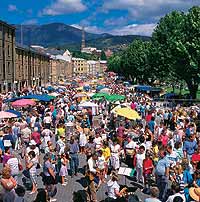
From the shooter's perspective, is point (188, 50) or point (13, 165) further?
point (188, 50)

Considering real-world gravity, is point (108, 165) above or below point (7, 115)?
below

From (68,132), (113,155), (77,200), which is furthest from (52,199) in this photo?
(68,132)

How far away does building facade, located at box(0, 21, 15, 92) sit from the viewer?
62219 mm

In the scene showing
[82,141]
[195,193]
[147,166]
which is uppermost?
[195,193]

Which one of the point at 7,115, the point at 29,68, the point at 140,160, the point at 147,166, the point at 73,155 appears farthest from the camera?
the point at 29,68

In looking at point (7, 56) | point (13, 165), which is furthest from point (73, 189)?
point (7, 56)

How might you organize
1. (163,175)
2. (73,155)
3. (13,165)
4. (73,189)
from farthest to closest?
1. (73,155)
2. (73,189)
3. (13,165)
4. (163,175)

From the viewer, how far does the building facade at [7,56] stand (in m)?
62.2

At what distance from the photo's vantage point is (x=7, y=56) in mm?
65125

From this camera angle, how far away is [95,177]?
1392cm

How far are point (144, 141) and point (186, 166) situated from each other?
502 centimetres

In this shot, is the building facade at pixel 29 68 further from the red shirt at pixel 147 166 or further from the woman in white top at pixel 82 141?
the red shirt at pixel 147 166

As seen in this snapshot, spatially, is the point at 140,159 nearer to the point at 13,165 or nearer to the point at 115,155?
the point at 115,155

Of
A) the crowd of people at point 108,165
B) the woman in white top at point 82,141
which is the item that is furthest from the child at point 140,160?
the woman in white top at point 82,141
